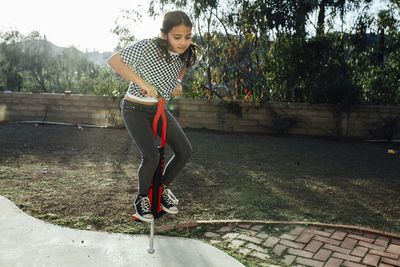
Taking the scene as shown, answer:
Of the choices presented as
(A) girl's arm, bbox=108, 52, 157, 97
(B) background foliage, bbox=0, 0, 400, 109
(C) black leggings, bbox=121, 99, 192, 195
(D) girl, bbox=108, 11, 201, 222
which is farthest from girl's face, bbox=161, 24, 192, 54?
(B) background foliage, bbox=0, 0, 400, 109

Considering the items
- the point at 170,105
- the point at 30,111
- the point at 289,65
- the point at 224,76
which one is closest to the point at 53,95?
the point at 30,111

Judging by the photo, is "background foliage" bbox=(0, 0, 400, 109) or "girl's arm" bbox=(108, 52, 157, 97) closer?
"girl's arm" bbox=(108, 52, 157, 97)

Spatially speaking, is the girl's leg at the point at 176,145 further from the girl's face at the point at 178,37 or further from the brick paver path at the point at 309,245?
the brick paver path at the point at 309,245

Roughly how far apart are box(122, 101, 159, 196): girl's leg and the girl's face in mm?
567

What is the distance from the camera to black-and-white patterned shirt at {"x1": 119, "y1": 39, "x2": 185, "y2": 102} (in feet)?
9.05

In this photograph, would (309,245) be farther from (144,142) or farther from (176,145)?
(144,142)

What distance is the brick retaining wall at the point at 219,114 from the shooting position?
8.55m

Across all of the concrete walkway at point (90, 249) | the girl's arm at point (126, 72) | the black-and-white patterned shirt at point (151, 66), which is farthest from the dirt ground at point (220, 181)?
the girl's arm at point (126, 72)

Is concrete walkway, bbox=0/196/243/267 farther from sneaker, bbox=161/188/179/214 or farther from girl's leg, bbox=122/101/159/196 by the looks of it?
girl's leg, bbox=122/101/159/196

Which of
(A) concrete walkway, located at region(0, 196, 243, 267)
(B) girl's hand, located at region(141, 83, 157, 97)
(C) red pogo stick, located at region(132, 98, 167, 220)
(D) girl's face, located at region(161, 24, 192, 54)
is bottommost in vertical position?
(A) concrete walkway, located at region(0, 196, 243, 267)

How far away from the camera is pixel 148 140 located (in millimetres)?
2756

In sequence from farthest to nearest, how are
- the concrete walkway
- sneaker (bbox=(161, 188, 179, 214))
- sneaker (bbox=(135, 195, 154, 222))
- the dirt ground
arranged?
the dirt ground, sneaker (bbox=(161, 188, 179, 214)), sneaker (bbox=(135, 195, 154, 222)), the concrete walkway

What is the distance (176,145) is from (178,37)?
853 mm

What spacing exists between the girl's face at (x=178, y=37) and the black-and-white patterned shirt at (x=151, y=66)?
12cm
